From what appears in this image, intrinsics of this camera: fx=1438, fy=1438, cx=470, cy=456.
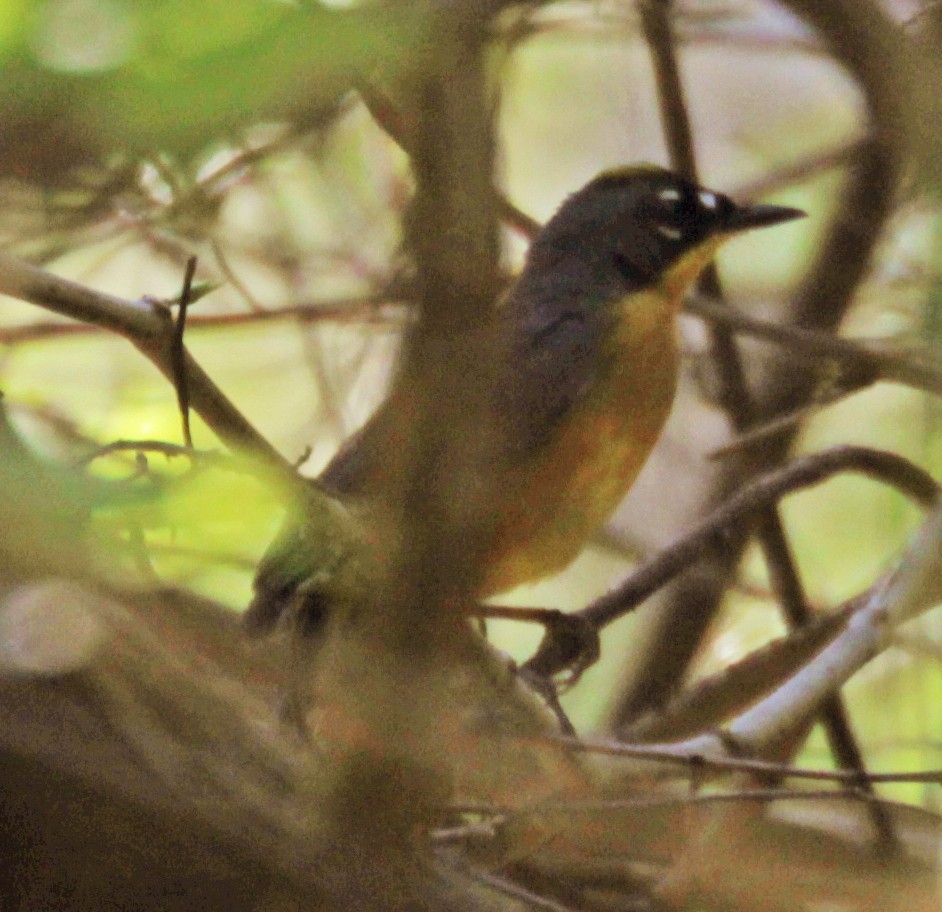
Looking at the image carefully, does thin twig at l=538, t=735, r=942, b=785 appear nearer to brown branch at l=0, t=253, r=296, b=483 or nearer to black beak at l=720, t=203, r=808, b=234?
brown branch at l=0, t=253, r=296, b=483

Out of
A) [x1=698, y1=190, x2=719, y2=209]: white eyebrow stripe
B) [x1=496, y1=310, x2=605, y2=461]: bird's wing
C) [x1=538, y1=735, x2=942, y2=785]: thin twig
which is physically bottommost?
[x1=538, y1=735, x2=942, y2=785]: thin twig

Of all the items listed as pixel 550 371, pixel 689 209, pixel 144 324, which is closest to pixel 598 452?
pixel 550 371

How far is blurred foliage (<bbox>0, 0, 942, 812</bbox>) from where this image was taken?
1286mm

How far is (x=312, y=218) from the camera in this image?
15.0 ft

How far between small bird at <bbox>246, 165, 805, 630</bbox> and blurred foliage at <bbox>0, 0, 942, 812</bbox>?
1.29 ft

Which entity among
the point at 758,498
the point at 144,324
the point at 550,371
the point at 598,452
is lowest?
the point at 758,498

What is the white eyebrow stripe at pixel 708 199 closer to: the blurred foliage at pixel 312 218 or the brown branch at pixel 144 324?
the blurred foliage at pixel 312 218

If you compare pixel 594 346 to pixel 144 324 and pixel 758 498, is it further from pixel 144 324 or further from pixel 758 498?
pixel 144 324

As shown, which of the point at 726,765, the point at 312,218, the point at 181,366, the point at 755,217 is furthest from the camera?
the point at 312,218

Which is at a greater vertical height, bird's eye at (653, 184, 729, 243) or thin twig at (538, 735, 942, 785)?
bird's eye at (653, 184, 729, 243)

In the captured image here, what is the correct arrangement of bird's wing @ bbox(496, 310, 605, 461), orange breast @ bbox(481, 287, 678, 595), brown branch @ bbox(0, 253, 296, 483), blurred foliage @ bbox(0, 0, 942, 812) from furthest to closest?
orange breast @ bbox(481, 287, 678, 595)
bird's wing @ bbox(496, 310, 605, 461)
brown branch @ bbox(0, 253, 296, 483)
blurred foliage @ bbox(0, 0, 942, 812)

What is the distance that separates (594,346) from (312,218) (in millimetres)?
1244

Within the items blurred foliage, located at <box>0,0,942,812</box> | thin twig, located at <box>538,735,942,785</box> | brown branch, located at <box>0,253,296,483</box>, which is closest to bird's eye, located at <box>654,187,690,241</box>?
blurred foliage, located at <box>0,0,942,812</box>

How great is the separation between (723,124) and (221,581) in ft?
11.0
